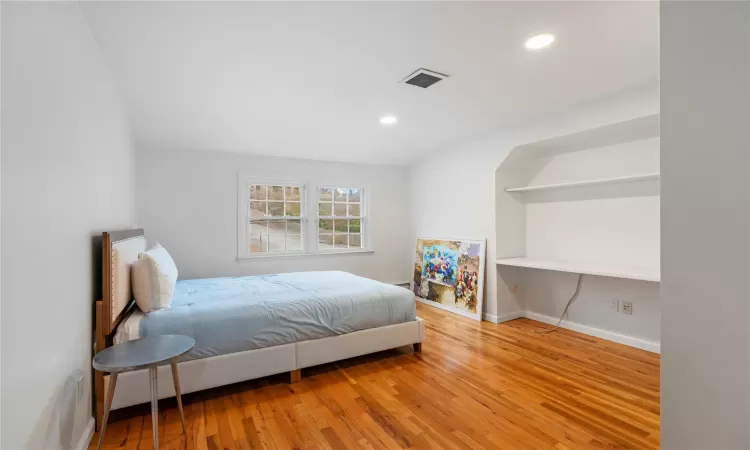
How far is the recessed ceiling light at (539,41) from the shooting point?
219 centimetres

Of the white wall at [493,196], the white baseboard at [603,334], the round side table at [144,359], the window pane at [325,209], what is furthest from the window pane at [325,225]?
the round side table at [144,359]

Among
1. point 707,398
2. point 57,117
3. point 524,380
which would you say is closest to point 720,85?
point 707,398

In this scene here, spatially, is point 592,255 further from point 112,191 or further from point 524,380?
point 112,191

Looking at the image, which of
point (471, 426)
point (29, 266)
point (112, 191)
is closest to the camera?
point (29, 266)

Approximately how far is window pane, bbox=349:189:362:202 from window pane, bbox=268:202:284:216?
1.09m

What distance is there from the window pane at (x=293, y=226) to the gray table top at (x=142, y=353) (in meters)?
3.18

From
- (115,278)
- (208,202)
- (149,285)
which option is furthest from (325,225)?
(115,278)

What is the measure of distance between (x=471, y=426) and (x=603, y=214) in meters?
2.68

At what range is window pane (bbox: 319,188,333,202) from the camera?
5.36 meters

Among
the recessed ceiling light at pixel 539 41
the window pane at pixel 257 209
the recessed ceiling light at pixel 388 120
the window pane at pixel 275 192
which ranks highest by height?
the recessed ceiling light at pixel 539 41

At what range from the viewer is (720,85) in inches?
29.6

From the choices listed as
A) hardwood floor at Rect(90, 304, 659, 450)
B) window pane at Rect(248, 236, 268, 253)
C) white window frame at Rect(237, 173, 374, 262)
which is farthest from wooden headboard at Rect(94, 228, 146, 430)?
window pane at Rect(248, 236, 268, 253)

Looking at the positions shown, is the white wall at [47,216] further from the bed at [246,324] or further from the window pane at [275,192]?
the window pane at [275,192]

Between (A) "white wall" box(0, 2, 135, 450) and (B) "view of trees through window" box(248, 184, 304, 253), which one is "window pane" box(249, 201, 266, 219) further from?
(A) "white wall" box(0, 2, 135, 450)
